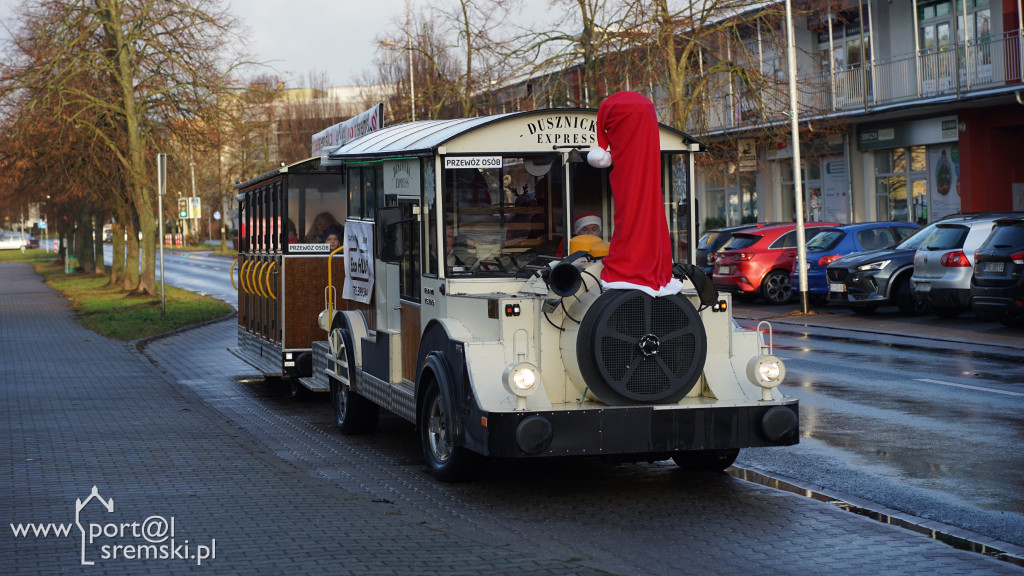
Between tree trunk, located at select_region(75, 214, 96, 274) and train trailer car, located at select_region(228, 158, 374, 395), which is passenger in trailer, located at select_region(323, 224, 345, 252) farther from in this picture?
tree trunk, located at select_region(75, 214, 96, 274)

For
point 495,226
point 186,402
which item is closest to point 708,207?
point 186,402

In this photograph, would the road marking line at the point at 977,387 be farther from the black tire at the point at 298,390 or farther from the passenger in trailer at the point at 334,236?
the black tire at the point at 298,390

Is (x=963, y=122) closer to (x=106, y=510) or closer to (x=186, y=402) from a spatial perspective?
(x=186, y=402)

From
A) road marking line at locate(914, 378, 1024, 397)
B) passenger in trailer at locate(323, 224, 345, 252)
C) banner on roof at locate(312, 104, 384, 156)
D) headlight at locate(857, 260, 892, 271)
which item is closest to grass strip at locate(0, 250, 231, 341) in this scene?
banner on roof at locate(312, 104, 384, 156)

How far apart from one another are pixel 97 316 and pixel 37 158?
6.46 m

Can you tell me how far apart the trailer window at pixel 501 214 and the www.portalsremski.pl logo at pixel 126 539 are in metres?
2.68

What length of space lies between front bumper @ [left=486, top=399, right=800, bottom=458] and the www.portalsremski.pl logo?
5.98ft

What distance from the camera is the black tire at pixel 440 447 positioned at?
8031 millimetres

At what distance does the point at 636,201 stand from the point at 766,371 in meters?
1.35

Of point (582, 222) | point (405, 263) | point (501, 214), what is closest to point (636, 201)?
point (582, 222)

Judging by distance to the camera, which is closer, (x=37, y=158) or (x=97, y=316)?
(x=97, y=316)

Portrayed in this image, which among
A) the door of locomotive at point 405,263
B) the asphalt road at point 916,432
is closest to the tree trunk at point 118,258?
the asphalt road at point 916,432

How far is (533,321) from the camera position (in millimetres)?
7656

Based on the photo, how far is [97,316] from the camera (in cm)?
2719
